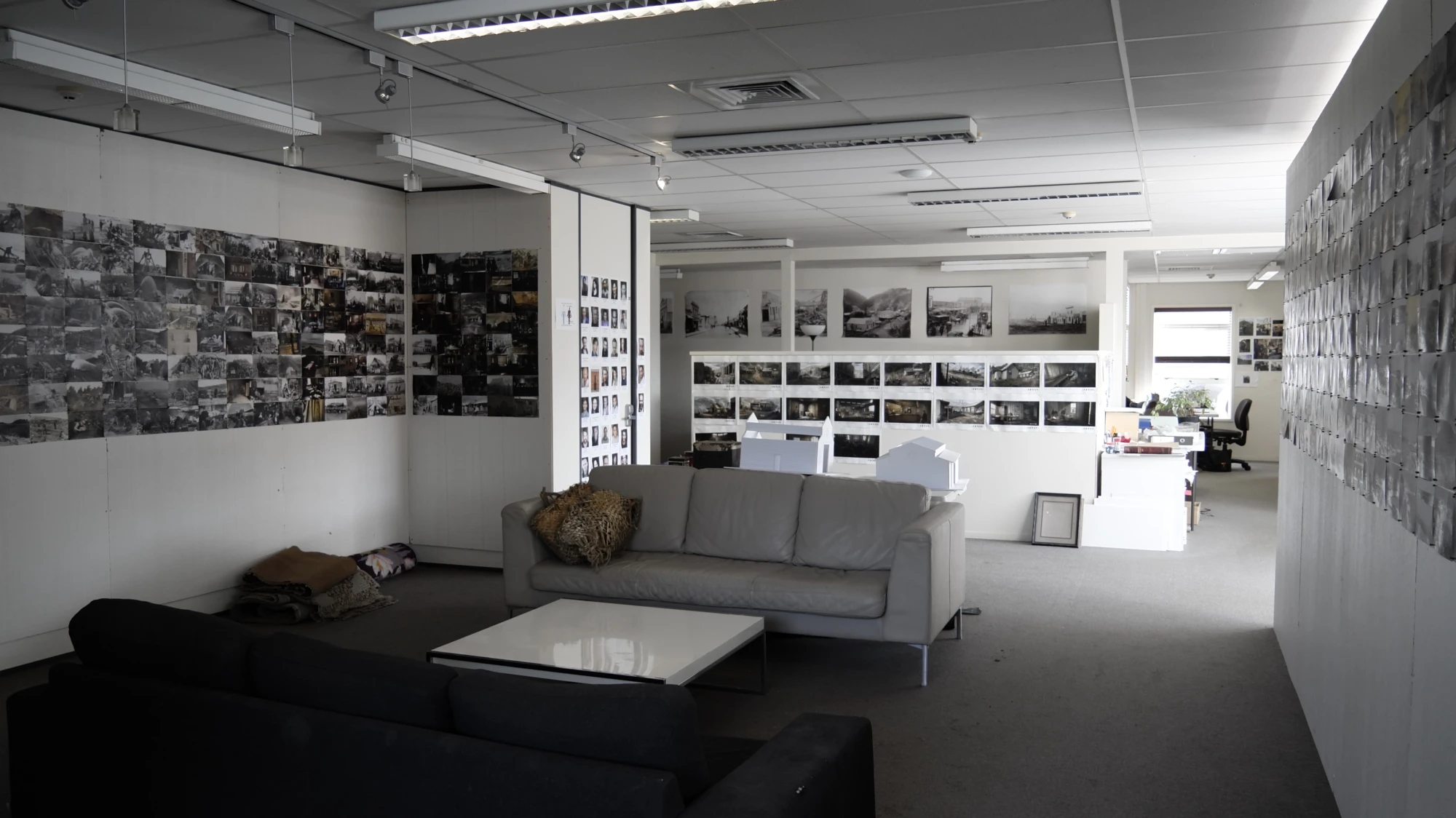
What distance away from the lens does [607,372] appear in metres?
8.15

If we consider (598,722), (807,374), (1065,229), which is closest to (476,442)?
(807,374)

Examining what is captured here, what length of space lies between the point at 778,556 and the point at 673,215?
154 inches

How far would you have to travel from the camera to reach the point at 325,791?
248 cm

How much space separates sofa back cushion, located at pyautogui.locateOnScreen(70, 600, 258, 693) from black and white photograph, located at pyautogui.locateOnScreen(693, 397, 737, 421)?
7.54 meters

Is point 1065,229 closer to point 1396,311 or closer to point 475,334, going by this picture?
point 475,334

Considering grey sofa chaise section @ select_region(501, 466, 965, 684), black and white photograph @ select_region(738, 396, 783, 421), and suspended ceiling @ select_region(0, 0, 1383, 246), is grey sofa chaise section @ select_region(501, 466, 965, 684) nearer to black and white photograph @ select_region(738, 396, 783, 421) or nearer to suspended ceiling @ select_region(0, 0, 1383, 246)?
suspended ceiling @ select_region(0, 0, 1383, 246)

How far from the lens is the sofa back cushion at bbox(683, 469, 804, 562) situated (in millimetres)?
5781

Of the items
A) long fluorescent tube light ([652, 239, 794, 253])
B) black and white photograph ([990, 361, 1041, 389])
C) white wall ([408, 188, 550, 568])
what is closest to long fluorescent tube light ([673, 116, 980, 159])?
white wall ([408, 188, 550, 568])

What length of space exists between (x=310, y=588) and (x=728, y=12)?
4385mm

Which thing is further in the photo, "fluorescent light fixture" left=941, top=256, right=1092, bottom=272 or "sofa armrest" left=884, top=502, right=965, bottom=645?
"fluorescent light fixture" left=941, top=256, right=1092, bottom=272

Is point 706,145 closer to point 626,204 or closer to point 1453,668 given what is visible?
point 626,204

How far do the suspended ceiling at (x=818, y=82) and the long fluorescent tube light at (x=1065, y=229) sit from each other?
6.15 feet

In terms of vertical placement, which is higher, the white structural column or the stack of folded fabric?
the white structural column

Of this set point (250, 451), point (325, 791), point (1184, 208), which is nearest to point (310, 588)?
point (250, 451)
